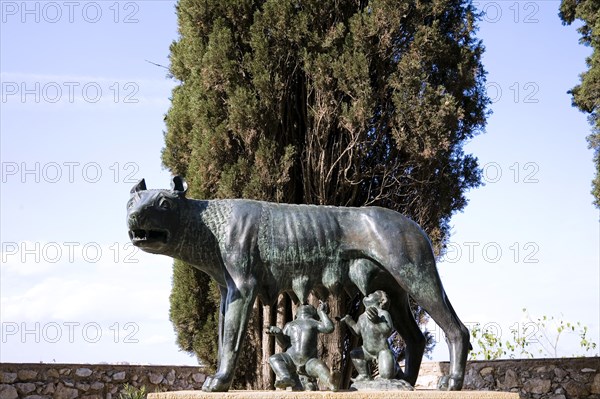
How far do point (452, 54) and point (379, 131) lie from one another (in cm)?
147

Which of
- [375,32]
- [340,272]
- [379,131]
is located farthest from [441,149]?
[340,272]

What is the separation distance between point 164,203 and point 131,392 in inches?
233

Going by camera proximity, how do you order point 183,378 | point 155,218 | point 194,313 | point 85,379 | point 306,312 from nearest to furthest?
point 155,218 < point 306,312 < point 194,313 < point 85,379 < point 183,378

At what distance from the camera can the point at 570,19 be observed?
43.1 ft

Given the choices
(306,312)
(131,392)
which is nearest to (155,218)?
(306,312)

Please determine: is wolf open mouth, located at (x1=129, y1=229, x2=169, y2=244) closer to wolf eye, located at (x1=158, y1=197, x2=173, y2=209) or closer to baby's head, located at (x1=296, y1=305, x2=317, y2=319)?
wolf eye, located at (x1=158, y1=197, x2=173, y2=209)

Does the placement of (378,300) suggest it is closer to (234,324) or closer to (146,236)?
(234,324)

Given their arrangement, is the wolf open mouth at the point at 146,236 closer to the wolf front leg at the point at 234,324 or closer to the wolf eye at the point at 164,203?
the wolf eye at the point at 164,203

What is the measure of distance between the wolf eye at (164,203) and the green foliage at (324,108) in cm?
446

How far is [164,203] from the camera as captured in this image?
5.96m

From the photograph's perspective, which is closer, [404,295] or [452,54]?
[404,295]

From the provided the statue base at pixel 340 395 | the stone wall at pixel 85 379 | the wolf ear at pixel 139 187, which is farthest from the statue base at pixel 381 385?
the stone wall at pixel 85 379

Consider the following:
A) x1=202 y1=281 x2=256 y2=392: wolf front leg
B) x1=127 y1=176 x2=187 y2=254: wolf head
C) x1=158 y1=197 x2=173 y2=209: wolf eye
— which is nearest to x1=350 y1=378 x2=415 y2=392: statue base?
x1=202 y1=281 x2=256 y2=392: wolf front leg

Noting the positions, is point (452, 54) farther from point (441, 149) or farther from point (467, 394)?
point (467, 394)
